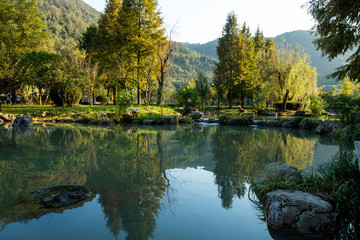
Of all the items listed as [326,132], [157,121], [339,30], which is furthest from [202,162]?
[157,121]

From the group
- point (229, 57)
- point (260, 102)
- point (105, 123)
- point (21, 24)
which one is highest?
point (21, 24)

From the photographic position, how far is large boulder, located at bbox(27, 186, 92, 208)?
3100mm

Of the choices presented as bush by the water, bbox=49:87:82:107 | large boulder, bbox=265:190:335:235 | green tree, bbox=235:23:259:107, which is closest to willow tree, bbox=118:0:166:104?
bush by the water, bbox=49:87:82:107

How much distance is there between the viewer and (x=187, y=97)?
24.2 metres

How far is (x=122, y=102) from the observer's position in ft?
50.6

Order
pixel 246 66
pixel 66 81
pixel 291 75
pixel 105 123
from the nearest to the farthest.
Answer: pixel 105 123, pixel 66 81, pixel 291 75, pixel 246 66

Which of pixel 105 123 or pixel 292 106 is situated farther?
pixel 292 106

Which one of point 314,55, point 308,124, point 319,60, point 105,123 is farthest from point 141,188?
point 314,55

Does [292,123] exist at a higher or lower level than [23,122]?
higher

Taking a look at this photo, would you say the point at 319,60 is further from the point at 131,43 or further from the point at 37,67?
the point at 37,67

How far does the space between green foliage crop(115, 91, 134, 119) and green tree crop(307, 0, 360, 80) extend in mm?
11050

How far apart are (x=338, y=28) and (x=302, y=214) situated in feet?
29.4

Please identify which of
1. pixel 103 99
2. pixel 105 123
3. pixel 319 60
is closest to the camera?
pixel 105 123

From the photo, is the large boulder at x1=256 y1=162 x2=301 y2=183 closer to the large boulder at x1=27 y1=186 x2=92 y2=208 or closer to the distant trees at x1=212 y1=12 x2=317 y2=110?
the large boulder at x1=27 y1=186 x2=92 y2=208
